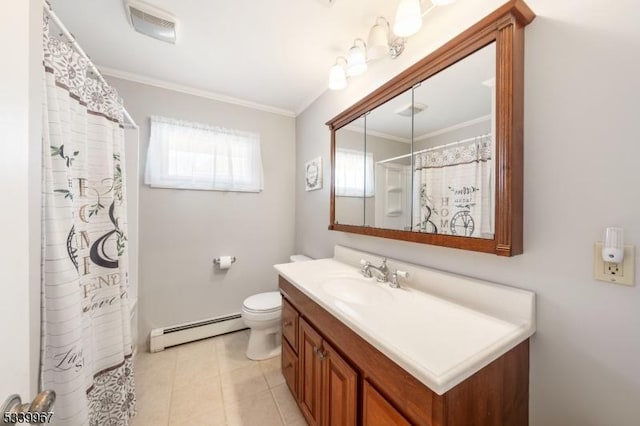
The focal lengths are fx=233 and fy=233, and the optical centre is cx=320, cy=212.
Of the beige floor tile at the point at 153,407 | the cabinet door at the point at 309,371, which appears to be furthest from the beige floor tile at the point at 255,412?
the beige floor tile at the point at 153,407

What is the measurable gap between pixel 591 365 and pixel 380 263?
34.3 inches

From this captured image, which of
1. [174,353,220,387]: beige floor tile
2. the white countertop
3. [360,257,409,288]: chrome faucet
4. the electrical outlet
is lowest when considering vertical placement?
[174,353,220,387]: beige floor tile

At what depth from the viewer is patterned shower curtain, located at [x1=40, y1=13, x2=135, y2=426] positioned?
0.81 metres

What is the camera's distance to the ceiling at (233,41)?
1277 millimetres

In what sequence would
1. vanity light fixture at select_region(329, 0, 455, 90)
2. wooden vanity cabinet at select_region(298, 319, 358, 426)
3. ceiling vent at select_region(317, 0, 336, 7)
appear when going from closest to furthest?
wooden vanity cabinet at select_region(298, 319, 358, 426) → vanity light fixture at select_region(329, 0, 455, 90) → ceiling vent at select_region(317, 0, 336, 7)

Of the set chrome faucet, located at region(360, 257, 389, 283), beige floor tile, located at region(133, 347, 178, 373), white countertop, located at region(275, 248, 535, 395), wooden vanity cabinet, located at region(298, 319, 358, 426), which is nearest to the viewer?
white countertop, located at region(275, 248, 535, 395)

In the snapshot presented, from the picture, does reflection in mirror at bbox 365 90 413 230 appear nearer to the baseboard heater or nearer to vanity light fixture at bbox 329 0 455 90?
vanity light fixture at bbox 329 0 455 90

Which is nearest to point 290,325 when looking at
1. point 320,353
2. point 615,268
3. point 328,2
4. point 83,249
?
point 320,353

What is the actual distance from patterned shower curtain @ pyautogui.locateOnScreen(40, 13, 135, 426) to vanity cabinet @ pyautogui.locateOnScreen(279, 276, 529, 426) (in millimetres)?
934

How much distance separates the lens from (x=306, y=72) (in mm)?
1883

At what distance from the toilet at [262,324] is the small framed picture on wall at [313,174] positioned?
107 cm

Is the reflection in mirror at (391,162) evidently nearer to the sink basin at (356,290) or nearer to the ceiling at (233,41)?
the sink basin at (356,290)

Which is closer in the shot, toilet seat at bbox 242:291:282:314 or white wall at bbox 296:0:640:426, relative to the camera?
white wall at bbox 296:0:640:426

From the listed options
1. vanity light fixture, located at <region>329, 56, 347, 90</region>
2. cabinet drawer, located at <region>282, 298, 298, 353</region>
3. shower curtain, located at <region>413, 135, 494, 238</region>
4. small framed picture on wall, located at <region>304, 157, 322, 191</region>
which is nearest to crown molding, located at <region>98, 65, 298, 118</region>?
small framed picture on wall, located at <region>304, 157, 322, 191</region>
